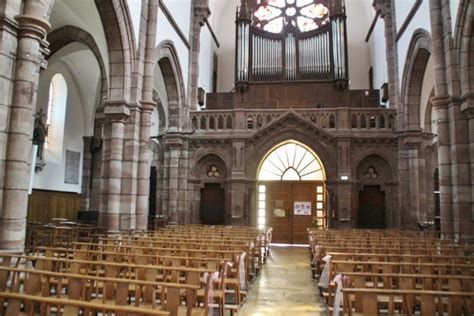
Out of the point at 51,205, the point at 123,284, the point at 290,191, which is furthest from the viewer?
the point at 290,191

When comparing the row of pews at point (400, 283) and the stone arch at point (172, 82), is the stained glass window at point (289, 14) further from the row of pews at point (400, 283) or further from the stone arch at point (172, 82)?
the row of pews at point (400, 283)

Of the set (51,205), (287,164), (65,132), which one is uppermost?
(65,132)

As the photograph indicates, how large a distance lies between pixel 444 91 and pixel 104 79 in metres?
9.31

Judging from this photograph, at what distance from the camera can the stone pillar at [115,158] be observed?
28.9ft

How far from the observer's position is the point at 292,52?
15.9m

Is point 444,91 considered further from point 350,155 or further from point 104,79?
point 104,79

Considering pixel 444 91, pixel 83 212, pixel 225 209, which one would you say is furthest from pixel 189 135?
pixel 444 91

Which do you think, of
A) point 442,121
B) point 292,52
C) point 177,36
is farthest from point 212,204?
point 442,121

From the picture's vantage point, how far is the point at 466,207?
832 cm

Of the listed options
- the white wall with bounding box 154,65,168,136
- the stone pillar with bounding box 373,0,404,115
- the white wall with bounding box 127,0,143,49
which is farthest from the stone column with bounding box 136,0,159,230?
the stone pillar with bounding box 373,0,404,115

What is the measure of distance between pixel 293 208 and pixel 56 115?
9.24 m

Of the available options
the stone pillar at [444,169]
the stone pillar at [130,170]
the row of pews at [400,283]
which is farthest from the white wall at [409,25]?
the stone pillar at [130,170]

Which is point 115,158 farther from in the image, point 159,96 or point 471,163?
point 159,96

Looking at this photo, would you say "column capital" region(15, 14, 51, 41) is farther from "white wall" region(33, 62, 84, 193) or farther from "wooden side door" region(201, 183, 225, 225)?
"wooden side door" region(201, 183, 225, 225)
